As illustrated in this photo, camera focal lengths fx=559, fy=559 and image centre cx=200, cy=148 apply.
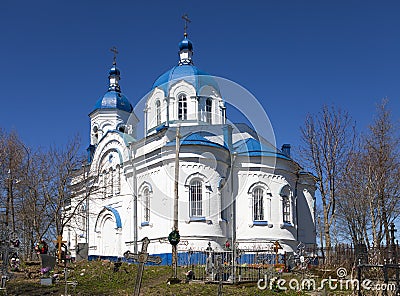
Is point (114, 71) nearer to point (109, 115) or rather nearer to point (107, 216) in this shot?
point (109, 115)

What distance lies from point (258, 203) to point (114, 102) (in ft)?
49.4

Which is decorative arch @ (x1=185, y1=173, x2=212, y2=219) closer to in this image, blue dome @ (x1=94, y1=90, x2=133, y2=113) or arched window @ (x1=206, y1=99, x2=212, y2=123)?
arched window @ (x1=206, y1=99, x2=212, y2=123)

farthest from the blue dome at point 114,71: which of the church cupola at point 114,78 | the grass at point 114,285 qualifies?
the grass at point 114,285

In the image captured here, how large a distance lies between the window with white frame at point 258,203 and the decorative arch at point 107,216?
7683mm

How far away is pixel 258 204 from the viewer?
30781 mm

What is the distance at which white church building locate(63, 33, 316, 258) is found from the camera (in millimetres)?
28375

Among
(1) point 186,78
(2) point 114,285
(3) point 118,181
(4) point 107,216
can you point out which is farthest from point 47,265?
(1) point 186,78

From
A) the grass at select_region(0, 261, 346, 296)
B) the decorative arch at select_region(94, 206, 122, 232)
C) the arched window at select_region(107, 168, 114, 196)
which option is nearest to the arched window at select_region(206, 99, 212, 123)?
the arched window at select_region(107, 168, 114, 196)

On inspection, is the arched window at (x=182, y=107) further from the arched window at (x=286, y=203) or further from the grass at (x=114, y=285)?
the grass at (x=114, y=285)

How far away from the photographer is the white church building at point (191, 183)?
2838 centimetres

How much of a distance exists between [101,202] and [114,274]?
14461 millimetres

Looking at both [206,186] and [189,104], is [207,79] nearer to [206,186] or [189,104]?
[189,104]

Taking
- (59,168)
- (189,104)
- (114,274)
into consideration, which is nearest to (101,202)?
(59,168)

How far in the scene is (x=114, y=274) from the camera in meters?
20.8
